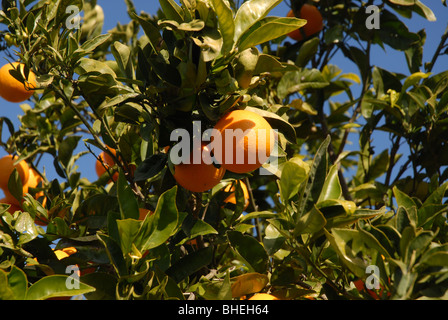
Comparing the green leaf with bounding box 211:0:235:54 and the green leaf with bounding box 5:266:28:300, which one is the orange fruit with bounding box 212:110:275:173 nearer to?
the green leaf with bounding box 211:0:235:54

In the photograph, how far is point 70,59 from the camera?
5.52 ft

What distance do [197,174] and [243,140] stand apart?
0.66ft

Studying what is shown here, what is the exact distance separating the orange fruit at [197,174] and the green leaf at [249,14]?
0.37 meters

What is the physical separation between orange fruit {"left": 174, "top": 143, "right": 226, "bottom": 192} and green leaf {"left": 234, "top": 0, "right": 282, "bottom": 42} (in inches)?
14.7

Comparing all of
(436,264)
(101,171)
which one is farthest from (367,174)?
(436,264)

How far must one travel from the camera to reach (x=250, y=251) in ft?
4.95

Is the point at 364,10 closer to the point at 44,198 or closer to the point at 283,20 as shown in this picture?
the point at 283,20

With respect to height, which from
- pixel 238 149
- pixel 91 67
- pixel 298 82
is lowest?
pixel 238 149

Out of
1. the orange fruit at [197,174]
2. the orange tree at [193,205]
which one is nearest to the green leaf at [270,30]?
the orange tree at [193,205]

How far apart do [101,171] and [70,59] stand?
97 cm

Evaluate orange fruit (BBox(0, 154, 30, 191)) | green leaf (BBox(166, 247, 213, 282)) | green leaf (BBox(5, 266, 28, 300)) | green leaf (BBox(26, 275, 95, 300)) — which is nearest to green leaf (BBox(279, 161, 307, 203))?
green leaf (BBox(166, 247, 213, 282))

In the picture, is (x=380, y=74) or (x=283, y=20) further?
(x=380, y=74)

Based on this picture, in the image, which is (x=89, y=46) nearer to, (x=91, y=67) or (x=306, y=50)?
(x=91, y=67)

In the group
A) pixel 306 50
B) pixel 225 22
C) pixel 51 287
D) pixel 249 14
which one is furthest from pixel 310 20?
pixel 51 287
